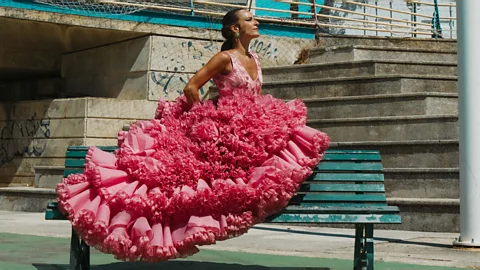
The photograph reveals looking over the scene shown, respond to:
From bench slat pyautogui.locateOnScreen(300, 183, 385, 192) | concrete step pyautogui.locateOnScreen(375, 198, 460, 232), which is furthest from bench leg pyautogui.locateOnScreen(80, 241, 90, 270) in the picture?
concrete step pyautogui.locateOnScreen(375, 198, 460, 232)

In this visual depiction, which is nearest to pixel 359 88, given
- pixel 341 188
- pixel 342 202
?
pixel 341 188

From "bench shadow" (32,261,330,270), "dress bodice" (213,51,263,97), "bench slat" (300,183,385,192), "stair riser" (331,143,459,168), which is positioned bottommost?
"bench shadow" (32,261,330,270)

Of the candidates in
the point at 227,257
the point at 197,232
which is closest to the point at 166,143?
the point at 197,232

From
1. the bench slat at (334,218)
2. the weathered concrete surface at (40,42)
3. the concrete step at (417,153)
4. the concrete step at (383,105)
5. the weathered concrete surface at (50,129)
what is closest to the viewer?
the bench slat at (334,218)

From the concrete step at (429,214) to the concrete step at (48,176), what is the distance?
5.33 m

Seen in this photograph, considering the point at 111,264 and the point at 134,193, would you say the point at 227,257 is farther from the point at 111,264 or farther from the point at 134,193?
the point at 134,193

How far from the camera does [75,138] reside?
39.5ft

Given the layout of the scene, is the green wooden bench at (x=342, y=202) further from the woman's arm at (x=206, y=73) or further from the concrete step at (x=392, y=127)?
the concrete step at (x=392, y=127)

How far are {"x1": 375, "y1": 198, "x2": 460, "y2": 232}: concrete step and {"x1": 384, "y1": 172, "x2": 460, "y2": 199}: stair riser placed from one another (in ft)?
1.15

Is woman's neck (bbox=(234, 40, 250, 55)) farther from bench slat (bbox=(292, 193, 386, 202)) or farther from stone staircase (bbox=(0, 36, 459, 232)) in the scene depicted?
stone staircase (bbox=(0, 36, 459, 232))

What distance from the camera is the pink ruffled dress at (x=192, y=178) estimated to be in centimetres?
419

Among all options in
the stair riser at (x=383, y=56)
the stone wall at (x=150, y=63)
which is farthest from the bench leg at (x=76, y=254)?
the stair riser at (x=383, y=56)

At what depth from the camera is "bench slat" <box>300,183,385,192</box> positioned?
4.64 m

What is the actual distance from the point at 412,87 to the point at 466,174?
4.42 metres
